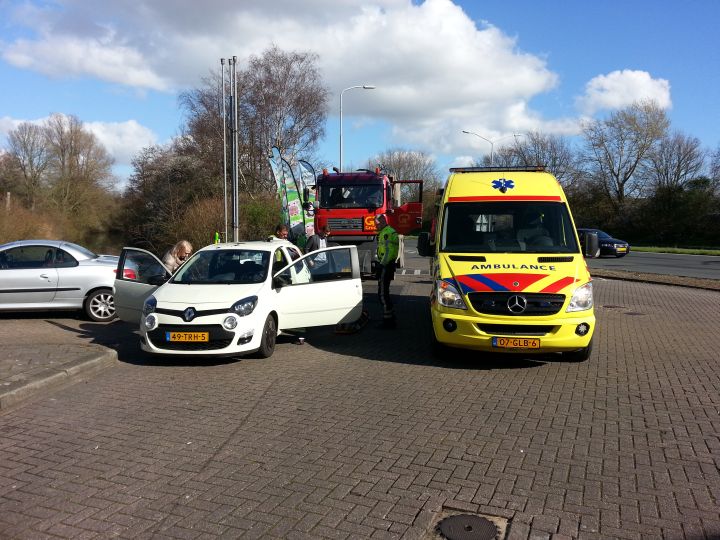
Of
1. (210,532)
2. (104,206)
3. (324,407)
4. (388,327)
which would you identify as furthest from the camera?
(104,206)

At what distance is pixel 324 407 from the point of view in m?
6.05

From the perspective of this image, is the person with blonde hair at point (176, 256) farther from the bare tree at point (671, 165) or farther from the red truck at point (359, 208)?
the bare tree at point (671, 165)

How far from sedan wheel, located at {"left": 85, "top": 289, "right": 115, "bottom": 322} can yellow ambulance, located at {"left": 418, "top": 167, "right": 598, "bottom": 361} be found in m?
6.04

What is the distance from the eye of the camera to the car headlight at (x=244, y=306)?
775cm

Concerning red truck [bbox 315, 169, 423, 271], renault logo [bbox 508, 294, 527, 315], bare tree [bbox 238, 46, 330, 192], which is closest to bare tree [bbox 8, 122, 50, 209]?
bare tree [bbox 238, 46, 330, 192]

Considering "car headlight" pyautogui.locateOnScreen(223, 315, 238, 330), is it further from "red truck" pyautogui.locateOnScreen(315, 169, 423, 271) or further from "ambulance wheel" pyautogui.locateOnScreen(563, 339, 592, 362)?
"red truck" pyautogui.locateOnScreen(315, 169, 423, 271)

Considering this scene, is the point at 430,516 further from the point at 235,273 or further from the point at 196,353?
the point at 235,273

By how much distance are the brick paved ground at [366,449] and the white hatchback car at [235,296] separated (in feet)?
1.41

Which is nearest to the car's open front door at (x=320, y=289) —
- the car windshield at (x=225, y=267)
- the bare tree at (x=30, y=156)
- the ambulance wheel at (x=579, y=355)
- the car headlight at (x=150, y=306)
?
the car windshield at (x=225, y=267)

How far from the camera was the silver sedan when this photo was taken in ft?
35.9

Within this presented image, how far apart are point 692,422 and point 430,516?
321 centimetres

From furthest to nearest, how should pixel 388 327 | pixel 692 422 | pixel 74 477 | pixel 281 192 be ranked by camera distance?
pixel 281 192
pixel 388 327
pixel 692 422
pixel 74 477

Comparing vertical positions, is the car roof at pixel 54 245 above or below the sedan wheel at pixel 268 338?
above

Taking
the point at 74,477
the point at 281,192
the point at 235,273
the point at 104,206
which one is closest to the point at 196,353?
the point at 235,273
